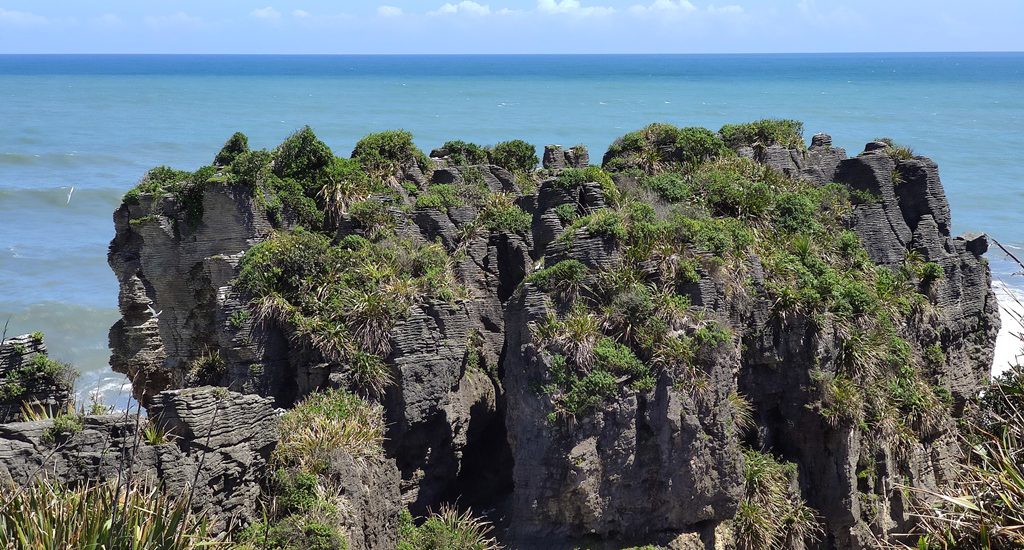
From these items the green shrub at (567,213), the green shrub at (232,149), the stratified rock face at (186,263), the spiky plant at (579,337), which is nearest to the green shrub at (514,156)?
the green shrub at (232,149)

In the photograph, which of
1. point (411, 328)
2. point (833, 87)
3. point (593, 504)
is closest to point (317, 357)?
point (411, 328)

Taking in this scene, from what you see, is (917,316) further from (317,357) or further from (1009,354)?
(1009,354)

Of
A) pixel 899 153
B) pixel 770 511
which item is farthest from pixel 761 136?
pixel 770 511

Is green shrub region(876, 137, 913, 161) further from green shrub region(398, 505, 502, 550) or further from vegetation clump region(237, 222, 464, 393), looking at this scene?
green shrub region(398, 505, 502, 550)

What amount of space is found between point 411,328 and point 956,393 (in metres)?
13.8

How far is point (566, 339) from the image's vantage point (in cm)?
1984

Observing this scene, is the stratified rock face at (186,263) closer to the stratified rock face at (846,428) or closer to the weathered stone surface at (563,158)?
the weathered stone surface at (563,158)

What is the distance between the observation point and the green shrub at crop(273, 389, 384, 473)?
61.2ft

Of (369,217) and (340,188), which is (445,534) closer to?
(369,217)

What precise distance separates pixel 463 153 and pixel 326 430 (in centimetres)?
1282

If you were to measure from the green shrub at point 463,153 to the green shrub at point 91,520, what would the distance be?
16.7 metres

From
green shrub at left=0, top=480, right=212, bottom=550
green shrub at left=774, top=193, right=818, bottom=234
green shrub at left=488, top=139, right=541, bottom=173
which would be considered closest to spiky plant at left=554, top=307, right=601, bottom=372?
green shrub at left=0, top=480, right=212, bottom=550

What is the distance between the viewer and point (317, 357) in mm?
21359

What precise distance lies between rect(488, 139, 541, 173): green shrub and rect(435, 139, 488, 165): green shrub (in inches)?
17.2
